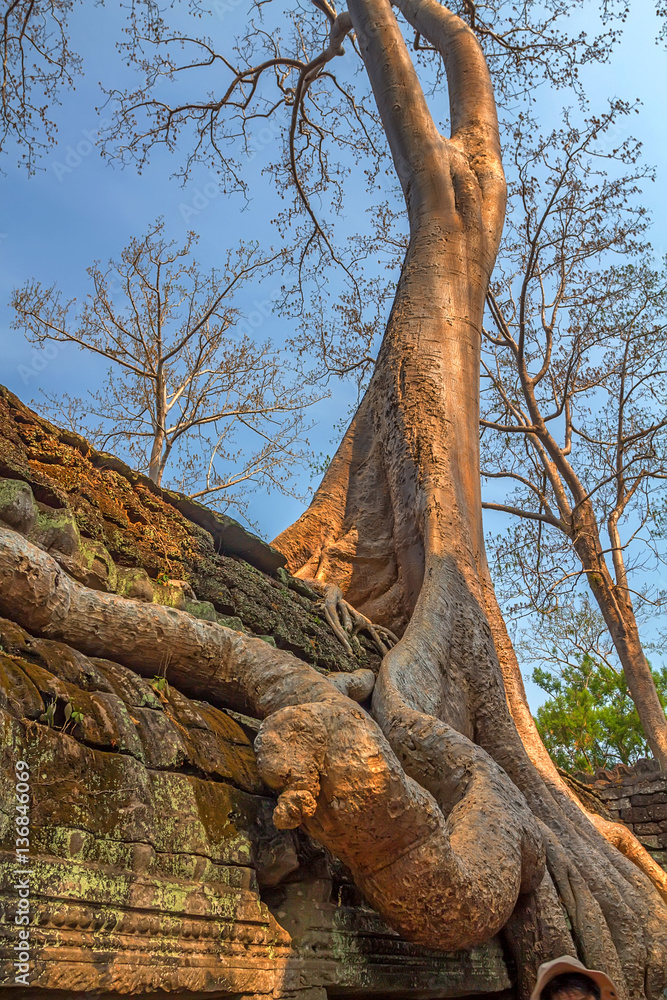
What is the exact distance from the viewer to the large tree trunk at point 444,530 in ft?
9.80

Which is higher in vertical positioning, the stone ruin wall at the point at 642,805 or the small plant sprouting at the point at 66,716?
the small plant sprouting at the point at 66,716

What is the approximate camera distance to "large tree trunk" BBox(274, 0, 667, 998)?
118 inches

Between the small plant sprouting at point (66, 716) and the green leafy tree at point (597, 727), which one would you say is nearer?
the small plant sprouting at point (66, 716)

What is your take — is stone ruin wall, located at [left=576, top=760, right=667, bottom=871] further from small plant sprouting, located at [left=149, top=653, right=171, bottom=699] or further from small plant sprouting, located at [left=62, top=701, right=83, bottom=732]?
small plant sprouting, located at [left=62, top=701, right=83, bottom=732]

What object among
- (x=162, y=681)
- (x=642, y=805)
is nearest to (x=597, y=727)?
(x=642, y=805)

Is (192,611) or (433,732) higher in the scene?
(192,611)

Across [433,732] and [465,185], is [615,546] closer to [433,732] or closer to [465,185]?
[465,185]

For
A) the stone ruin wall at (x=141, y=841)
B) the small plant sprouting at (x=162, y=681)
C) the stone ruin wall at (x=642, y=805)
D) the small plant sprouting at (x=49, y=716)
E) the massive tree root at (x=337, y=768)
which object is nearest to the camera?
the stone ruin wall at (x=141, y=841)

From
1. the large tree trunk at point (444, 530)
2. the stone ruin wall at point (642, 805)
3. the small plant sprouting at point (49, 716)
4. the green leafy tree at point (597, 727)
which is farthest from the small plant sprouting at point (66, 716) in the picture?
the green leafy tree at point (597, 727)

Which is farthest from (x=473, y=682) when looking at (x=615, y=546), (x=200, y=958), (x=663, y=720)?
(x=615, y=546)

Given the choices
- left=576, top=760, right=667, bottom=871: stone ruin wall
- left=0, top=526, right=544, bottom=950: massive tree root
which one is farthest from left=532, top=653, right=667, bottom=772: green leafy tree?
left=0, top=526, right=544, bottom=950: massive tree root

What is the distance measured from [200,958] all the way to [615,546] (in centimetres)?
834

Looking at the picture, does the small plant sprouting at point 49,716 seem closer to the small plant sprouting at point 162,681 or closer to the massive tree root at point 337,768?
the massive tree root at point 337,768

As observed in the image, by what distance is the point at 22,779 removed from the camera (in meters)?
1.61
